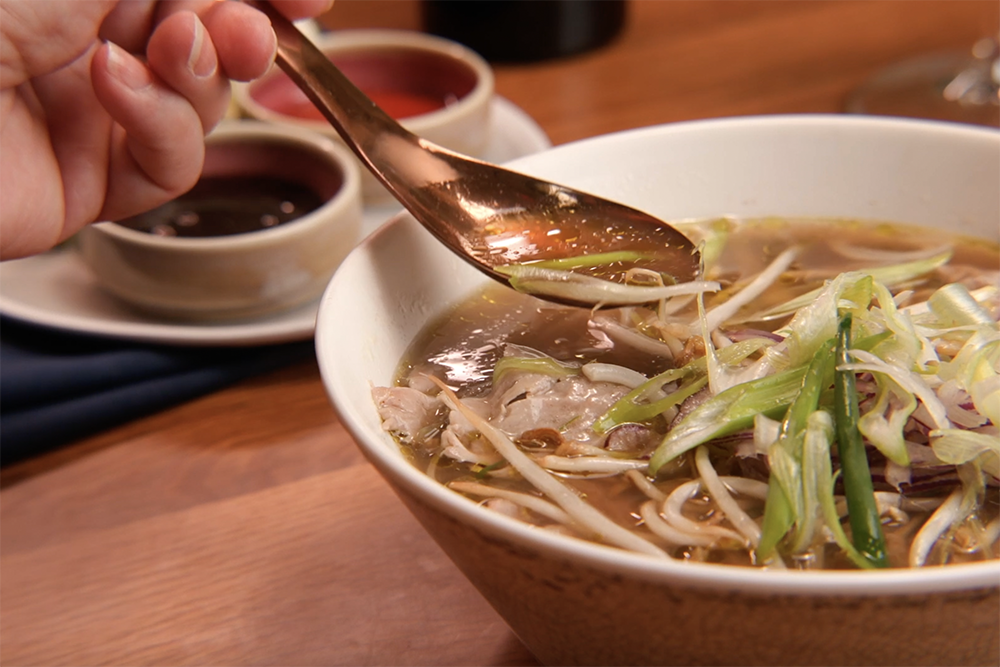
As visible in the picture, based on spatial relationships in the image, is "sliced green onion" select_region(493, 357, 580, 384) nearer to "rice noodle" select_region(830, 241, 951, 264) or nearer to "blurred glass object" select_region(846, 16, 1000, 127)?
"rice noodle" select_region(830, 241, 951, 264)

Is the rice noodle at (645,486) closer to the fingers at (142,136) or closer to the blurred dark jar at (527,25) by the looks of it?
the fingers at (142,136)

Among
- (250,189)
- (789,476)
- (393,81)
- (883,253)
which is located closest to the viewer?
(789,476)

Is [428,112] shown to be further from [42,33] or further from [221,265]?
[42,33]

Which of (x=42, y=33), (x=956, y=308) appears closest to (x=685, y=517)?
(x=956, y=308)

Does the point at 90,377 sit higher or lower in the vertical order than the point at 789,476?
lower

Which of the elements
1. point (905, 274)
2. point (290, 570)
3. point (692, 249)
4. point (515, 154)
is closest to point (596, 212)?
point (692, 249)

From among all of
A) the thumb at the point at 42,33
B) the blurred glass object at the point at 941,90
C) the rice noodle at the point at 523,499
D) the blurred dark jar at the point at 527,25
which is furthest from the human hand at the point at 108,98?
the blurred glass object at the point at 941,90

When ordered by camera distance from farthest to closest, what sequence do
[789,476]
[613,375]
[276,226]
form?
[276,226] < [613,375] < [789,476]
